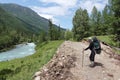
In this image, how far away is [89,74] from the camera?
2084 cm

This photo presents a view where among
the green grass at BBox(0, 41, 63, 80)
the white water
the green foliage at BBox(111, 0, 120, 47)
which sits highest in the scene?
the green foliage at BBox(111, 0, 120, 47)

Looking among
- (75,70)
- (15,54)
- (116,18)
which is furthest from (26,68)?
(15,54)

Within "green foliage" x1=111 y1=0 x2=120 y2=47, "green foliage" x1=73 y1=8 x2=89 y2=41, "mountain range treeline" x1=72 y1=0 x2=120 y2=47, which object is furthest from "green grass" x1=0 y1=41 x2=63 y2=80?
"green foliage" x1=73 y1=8 x2=89 y2=41

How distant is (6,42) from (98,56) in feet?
483

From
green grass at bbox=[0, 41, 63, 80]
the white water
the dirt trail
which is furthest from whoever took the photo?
the white water

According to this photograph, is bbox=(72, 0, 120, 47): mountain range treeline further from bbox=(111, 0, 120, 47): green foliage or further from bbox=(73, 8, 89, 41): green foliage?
bbox=(111, 0, 120, 47): green foliage

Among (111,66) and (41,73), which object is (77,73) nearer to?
(41,73)

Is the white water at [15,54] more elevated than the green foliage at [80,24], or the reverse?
the green foliage at [80,24]

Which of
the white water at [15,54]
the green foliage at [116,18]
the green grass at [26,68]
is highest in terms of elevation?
the green foliage at [116,18]

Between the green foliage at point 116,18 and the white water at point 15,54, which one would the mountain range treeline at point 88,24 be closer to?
the white water at point 15,54

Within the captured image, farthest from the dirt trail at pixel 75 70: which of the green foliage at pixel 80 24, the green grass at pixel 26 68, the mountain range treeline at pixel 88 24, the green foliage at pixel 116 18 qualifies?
the green foliage at pixel 80 24

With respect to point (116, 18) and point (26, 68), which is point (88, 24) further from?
point (26, 68)

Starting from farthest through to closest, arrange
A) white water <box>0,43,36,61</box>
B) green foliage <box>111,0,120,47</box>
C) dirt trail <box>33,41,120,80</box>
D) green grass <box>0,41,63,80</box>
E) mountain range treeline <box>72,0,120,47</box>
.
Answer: mountain range treeline <box>72,0,120,47</box> < white water <box>0,43,36,61</box> < green foliage <box>111,0,120,47</box> < green grass <box>0,41,63,80</box> < dirt trail <box>33,41,120,80</box>

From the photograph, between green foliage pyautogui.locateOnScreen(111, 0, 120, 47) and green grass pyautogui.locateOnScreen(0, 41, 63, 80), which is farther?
green foliage pyautogui.locateOnScreen(111, 0, 120, 47)
